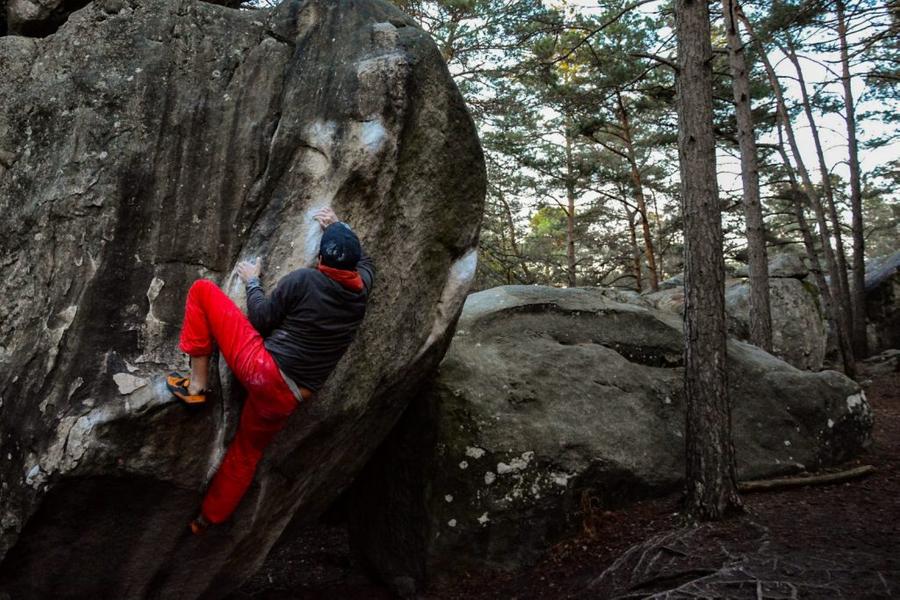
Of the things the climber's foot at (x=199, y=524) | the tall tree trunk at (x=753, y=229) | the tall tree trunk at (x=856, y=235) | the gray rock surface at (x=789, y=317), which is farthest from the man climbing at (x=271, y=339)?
Answer: the tall tree trunk at (x=856, y=235)

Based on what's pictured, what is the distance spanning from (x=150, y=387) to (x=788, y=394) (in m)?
7.30

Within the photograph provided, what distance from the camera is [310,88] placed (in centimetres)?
522

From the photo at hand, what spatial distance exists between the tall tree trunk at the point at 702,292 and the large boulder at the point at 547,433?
3.16 ft

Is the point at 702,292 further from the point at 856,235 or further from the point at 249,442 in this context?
the point at 856,235

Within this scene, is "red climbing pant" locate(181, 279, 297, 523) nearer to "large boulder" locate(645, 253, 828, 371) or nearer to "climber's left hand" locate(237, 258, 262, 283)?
"climber's left hand" locate(237, 258, 262, 283)

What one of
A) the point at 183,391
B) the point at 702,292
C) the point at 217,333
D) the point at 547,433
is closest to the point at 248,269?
the point at 217,333

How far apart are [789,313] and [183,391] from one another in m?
15.2

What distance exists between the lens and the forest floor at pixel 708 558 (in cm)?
438

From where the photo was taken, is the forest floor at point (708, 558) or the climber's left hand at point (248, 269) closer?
the forest floor at point (708, 558)

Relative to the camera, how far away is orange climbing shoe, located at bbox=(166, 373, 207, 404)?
421cm

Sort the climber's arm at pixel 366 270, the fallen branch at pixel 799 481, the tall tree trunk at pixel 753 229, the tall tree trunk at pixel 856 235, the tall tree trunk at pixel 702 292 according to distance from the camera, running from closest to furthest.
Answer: the climber's arm at pixel 366 270
the tall tree trunk at pixel 702 292
the fallen branch at pixel 799 481
the tall tree trunk at pixel 753 229
the tall tree trunk at pixel 856 235

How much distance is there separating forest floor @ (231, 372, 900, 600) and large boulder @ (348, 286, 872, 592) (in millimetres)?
251

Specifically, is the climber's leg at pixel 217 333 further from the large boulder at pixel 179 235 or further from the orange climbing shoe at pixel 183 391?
the large boulder at pixel 179 235

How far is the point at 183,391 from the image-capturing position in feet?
14.0
